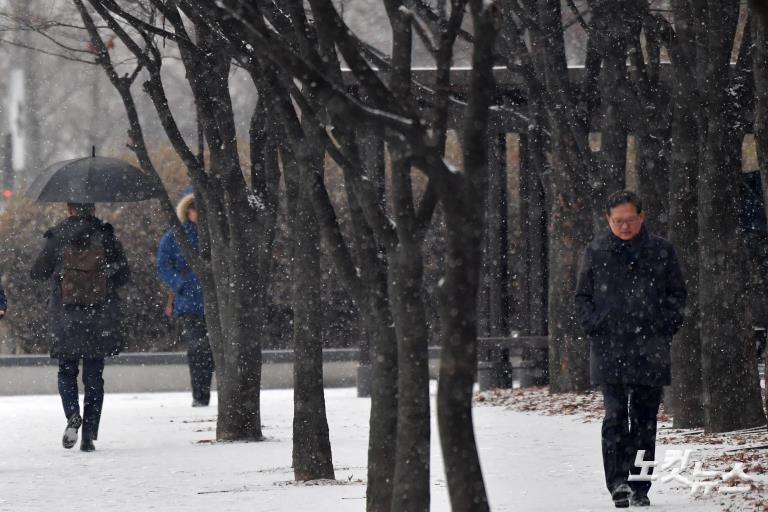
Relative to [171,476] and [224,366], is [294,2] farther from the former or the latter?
[224,366]

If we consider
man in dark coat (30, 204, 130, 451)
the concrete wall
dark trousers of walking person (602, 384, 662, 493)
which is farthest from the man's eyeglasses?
the concrete wall

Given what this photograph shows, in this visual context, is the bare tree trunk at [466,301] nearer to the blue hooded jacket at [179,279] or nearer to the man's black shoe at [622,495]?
the man's black shoe at [622,495]

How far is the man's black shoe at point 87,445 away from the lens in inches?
432

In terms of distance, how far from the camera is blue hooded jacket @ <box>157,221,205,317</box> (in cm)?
1536

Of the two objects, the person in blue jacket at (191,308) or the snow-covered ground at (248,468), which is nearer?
the snow-covered ground at (248,468)

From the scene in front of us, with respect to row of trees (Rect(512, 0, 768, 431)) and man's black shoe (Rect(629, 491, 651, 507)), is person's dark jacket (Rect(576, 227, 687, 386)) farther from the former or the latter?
row of trees (Rect(512, 0, 768, 431))

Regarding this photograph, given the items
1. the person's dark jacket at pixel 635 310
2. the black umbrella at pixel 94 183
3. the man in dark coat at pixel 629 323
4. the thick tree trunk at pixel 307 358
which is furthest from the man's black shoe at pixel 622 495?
the black umbrella at pixel 94 183

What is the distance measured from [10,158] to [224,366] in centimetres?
3720

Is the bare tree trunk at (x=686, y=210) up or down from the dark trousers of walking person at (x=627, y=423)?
up

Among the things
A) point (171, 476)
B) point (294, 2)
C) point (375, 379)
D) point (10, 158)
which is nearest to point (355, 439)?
point (171, 476)

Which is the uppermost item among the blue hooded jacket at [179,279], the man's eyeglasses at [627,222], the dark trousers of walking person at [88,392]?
the blue hooded jacket at [179,279]

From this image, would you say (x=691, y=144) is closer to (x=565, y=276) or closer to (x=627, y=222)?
(x=627, y=222)

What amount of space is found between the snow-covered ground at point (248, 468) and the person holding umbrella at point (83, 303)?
0.38 metres

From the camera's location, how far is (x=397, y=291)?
6.07m
